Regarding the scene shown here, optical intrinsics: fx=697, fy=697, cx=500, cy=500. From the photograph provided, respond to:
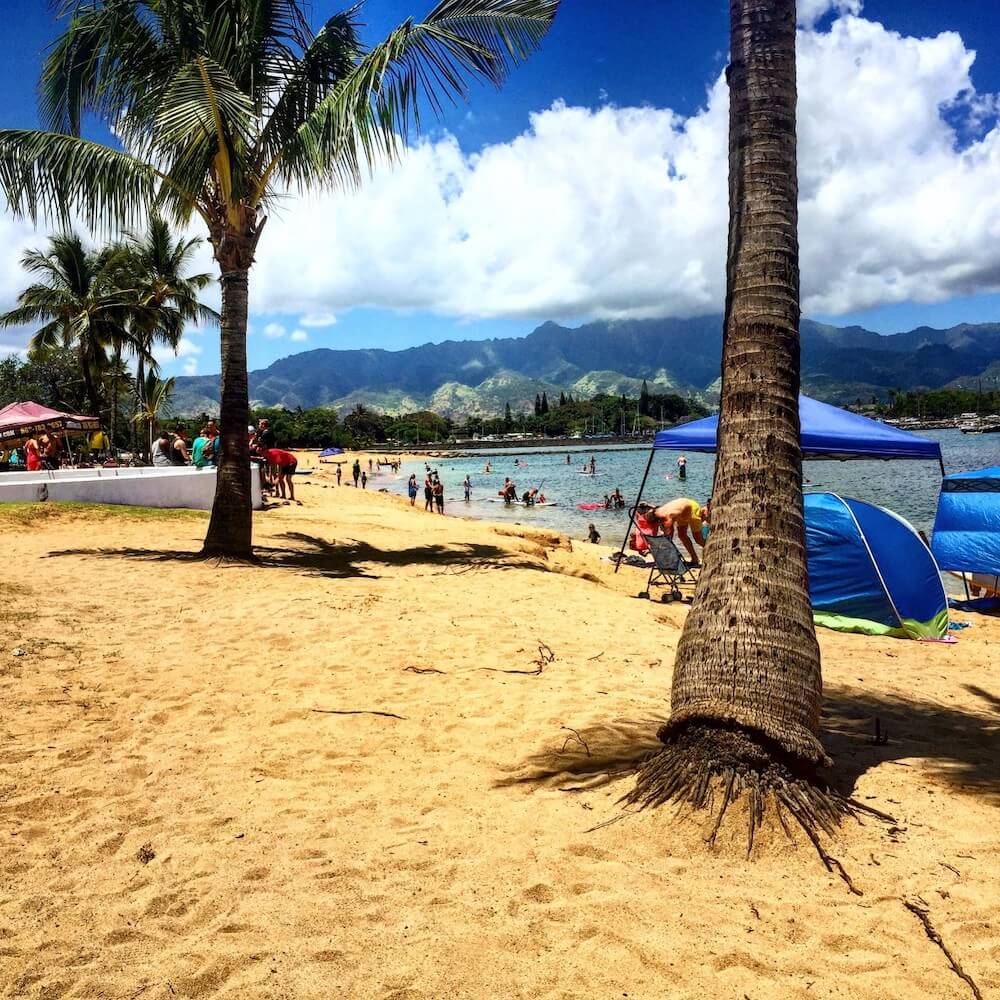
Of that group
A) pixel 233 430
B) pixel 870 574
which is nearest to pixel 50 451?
pixel 233 430

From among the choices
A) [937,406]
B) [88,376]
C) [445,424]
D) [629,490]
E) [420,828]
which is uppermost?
→ [937,406]

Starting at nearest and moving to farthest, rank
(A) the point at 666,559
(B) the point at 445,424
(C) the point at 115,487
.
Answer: (A) the point at 666,559 → (C) the point at 115,487 → (B) the point at 445,424

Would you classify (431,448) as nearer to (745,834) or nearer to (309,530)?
(309,530)

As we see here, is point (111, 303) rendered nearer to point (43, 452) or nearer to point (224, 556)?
point (43, 452)

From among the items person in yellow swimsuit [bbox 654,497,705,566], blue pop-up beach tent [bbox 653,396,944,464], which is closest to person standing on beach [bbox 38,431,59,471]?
person in yellow swimsuit [bbox 654,497,705,566]

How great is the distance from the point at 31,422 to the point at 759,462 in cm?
2008

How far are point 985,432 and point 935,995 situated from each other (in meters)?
165

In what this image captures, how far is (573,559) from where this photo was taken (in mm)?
13898

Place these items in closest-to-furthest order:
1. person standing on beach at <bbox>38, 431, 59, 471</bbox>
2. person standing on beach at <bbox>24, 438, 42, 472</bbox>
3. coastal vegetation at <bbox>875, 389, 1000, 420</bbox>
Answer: person standing on beach at <bbox>24, 438, 42, 472</bbox>, person standing on beach at <bbox>38, 431, 59, 471</bbox>, coastal vegetation at <bbox>875, 389, 1000, 420</bbox>

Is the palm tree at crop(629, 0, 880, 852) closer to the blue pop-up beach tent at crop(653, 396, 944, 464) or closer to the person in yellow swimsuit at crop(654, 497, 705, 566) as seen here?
the blue pop-up beach tent at crop(653, 396, 944, 464)

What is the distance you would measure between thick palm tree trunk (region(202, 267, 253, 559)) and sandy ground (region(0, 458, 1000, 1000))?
7.96 feet

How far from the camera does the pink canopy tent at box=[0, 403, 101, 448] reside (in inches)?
715

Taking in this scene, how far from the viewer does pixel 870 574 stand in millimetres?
8117

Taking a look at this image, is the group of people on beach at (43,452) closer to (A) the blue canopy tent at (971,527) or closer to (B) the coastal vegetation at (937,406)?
(A) the blue canopy tent at (971,527)
